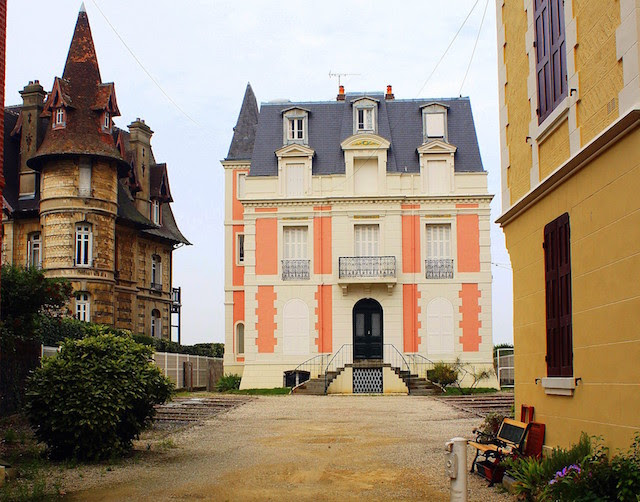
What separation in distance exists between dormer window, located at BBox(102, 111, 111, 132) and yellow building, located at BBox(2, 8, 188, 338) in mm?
43

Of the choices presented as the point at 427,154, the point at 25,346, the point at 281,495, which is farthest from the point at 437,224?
the point at 281,495

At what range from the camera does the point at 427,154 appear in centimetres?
3556

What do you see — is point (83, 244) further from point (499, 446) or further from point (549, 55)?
point (549, 55)

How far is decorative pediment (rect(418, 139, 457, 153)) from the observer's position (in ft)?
116

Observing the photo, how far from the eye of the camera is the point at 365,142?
35.6 meters

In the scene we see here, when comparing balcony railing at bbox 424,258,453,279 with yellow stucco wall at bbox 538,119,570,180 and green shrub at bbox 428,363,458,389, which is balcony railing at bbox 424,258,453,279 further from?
yellow stucco wall at bbox 538,119,570,180

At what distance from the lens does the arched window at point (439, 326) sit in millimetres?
34375

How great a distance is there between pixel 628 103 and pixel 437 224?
89.3ft

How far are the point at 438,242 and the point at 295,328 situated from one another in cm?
690

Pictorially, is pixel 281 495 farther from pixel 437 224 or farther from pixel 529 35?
pixel 437 224

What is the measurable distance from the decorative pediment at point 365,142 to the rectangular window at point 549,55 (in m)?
24.1

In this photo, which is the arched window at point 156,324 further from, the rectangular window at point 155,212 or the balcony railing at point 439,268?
the balcony railing at point 439,268

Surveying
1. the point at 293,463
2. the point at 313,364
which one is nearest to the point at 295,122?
the point at 313,364

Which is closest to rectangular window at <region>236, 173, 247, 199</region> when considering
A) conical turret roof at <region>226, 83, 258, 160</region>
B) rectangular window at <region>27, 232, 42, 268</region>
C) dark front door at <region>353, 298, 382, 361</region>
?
conical turret roof at <region>226, 83, 258, 160</region>
